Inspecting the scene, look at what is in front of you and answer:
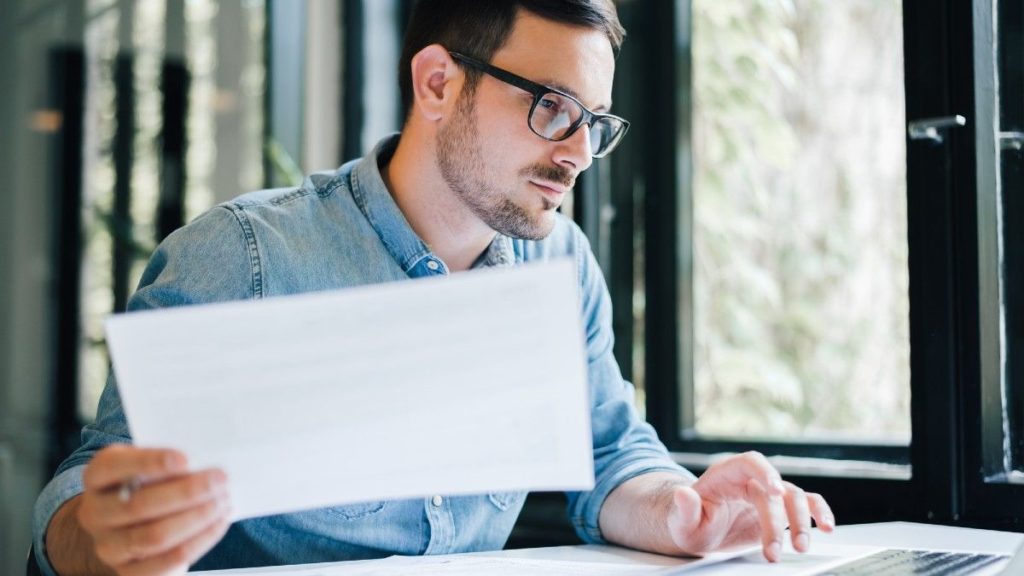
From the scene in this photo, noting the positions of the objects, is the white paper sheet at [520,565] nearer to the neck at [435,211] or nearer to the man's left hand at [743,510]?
the man's left hand at [743,510]

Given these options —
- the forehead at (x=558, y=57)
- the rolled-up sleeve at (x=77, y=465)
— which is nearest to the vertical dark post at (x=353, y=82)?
the forehead at (x=558, y=57)

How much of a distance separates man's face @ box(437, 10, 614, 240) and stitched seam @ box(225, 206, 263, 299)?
282mm

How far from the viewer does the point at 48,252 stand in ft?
8.61

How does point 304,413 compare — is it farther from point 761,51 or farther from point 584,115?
point 761,51

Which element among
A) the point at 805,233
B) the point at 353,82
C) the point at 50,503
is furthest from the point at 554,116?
the point at 805,233

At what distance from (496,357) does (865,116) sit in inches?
80.6

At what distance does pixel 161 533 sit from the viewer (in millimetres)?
687

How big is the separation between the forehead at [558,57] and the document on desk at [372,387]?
0.60m

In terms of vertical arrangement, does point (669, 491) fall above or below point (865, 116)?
below

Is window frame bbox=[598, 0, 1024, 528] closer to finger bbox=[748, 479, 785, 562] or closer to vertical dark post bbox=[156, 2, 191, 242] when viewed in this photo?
finger bbox=[748, 479, 785, 562]

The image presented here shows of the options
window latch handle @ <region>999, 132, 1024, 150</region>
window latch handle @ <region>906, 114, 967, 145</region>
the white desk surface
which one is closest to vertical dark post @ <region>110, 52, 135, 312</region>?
the white desk surface

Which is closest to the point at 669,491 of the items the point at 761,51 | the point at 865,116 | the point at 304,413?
the point at 304,413

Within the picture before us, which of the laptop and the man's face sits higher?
the man's face

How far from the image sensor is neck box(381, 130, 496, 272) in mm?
1312
